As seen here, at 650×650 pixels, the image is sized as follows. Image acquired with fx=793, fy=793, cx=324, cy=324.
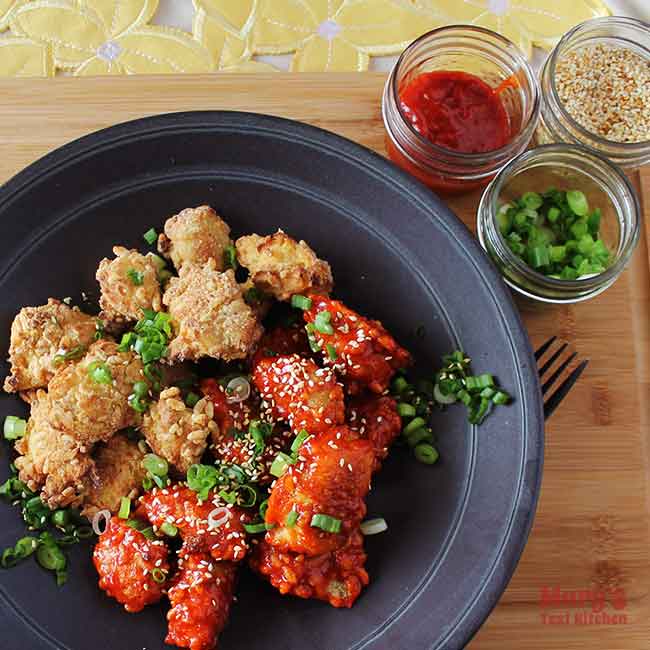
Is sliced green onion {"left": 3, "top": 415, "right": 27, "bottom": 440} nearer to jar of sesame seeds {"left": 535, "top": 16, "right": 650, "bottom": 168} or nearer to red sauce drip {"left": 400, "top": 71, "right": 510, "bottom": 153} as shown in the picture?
red sauce drip {"left": 400, "top": 71, "right": 510, "bottom": 153}

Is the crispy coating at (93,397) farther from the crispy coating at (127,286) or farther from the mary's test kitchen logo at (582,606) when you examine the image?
the mary's test kitchen logo at (582,606)

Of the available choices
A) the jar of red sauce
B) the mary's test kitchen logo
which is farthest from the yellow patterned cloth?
the mary's test kitchen logo

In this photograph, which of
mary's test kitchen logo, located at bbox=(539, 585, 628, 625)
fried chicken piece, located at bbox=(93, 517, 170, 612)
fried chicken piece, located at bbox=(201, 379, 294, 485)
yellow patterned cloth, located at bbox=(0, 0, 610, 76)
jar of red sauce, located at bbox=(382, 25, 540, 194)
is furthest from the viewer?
yellow patterned cloth, located at bbox=(0, 0, 610, 76)

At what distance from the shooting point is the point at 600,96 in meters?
3.35

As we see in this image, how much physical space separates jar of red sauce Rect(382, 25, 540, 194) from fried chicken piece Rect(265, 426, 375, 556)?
120 centimetres

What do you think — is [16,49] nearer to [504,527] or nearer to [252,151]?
[252,151]

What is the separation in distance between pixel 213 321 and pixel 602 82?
6.63ft

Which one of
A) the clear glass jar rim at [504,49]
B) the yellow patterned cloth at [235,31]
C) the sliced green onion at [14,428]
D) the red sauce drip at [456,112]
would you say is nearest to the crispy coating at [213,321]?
the sliced green onion at [14,428]

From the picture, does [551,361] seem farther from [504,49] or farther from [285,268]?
[504,49]

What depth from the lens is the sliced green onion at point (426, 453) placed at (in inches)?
105

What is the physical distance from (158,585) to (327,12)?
2537 mm

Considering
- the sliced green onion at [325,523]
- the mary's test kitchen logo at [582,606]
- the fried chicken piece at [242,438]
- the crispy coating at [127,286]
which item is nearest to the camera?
the sliced green onion at [325,523]

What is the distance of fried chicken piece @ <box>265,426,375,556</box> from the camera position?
7.65 ft

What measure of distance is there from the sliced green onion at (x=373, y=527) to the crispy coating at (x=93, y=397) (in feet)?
2.76
